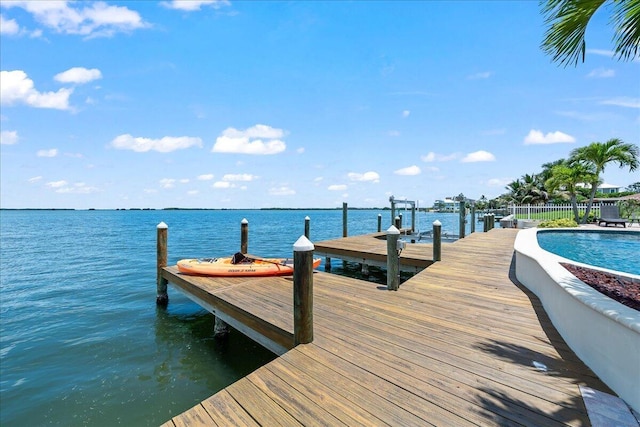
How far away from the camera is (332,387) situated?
8.70ft

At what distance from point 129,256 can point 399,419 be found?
65.4ft

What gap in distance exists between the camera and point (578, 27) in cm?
300

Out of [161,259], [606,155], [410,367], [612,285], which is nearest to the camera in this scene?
[410,367]

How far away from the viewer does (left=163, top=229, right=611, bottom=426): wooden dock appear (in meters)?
2.31

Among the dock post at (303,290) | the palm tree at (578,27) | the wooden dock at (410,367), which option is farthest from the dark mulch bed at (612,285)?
the dock post at (303,290)

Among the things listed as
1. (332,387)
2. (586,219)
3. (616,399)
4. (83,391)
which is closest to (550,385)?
(616,399)

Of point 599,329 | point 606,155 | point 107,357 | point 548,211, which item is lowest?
point 107,357

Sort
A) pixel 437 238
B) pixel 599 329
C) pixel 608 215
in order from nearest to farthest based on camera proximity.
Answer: pixel 599 329, pixel 437 238, pixel 608 215

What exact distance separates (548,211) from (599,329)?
28548 millimetres

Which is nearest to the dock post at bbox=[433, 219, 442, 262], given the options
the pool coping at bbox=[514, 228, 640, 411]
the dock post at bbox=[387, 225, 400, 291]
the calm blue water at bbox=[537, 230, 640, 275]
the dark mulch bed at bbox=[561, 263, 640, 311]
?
the dock post at bbox=[387, 225, 400, 291]

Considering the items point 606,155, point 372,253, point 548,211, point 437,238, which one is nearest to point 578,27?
point 437,238

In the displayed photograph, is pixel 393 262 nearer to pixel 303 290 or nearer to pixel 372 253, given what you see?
pixel 303 290

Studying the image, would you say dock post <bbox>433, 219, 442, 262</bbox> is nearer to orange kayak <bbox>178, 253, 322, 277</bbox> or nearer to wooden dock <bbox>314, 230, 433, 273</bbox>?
wooden dock <bbox>314, 230, 433, 273</bbox>

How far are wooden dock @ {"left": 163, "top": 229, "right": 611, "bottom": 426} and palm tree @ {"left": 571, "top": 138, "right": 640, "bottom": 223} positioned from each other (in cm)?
2006
